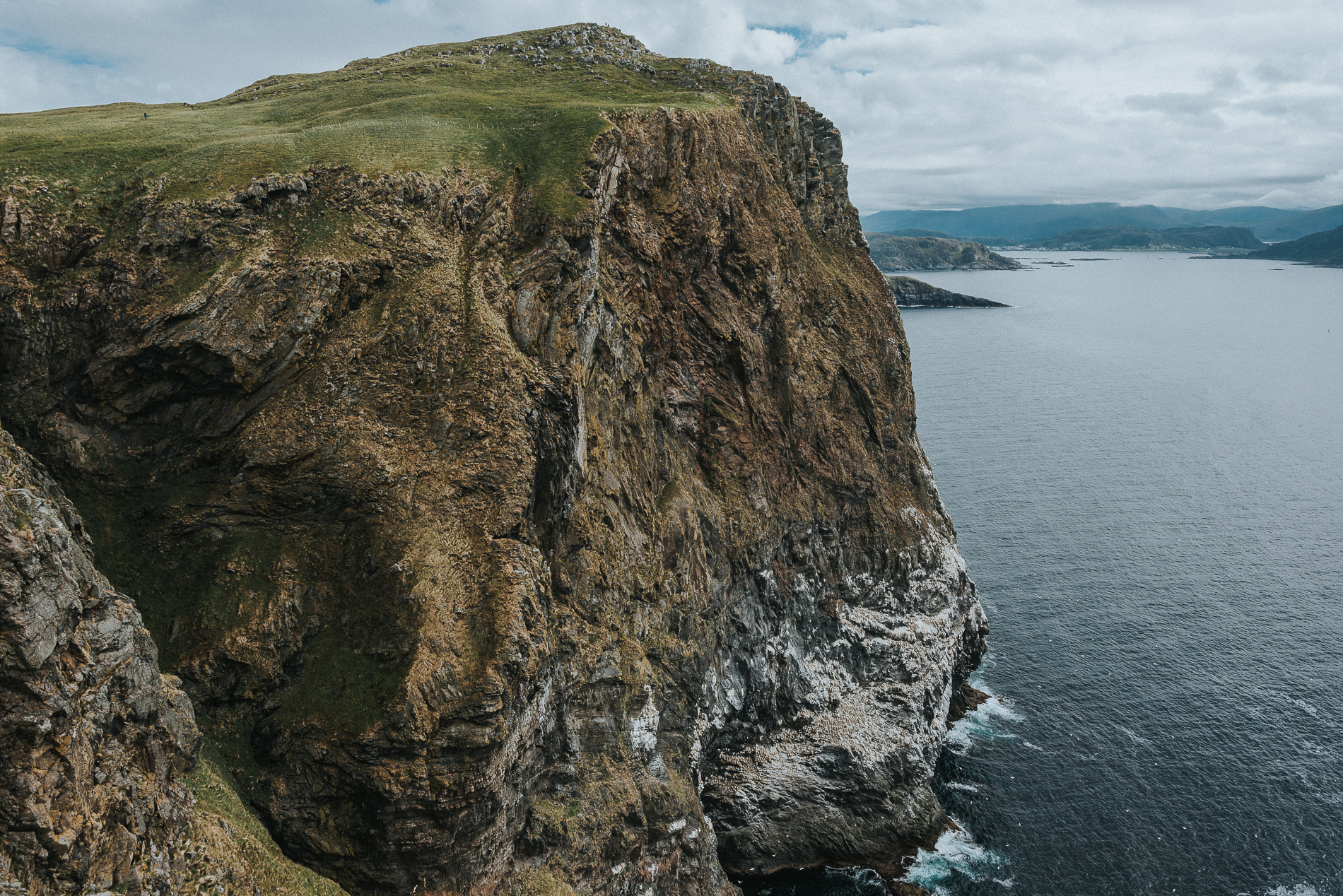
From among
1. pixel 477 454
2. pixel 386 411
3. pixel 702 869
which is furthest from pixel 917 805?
pixel 386 411

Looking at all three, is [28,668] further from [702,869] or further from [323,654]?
[702,869]

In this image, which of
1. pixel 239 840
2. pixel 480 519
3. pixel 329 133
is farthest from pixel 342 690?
pixel 329 133

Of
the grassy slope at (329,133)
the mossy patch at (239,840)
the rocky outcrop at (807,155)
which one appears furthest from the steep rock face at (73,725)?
the rocky outcrop at (807,155)

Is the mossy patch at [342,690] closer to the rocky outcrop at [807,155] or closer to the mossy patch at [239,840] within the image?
the mossy patch at [239,840]

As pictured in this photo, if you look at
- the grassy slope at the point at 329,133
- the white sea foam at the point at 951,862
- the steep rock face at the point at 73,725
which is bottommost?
the white sea foam at the point at 951,862

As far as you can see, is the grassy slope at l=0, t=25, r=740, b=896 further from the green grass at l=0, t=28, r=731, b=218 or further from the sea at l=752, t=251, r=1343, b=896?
the sea at l=752, t=251, r=1343, b=896

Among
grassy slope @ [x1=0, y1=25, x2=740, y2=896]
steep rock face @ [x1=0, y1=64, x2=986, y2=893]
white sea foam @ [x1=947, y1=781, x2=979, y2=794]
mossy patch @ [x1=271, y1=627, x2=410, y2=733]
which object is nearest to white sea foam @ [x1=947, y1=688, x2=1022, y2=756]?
white sea foam @ [x1=947, y1=781, x2=979, y2=794]
